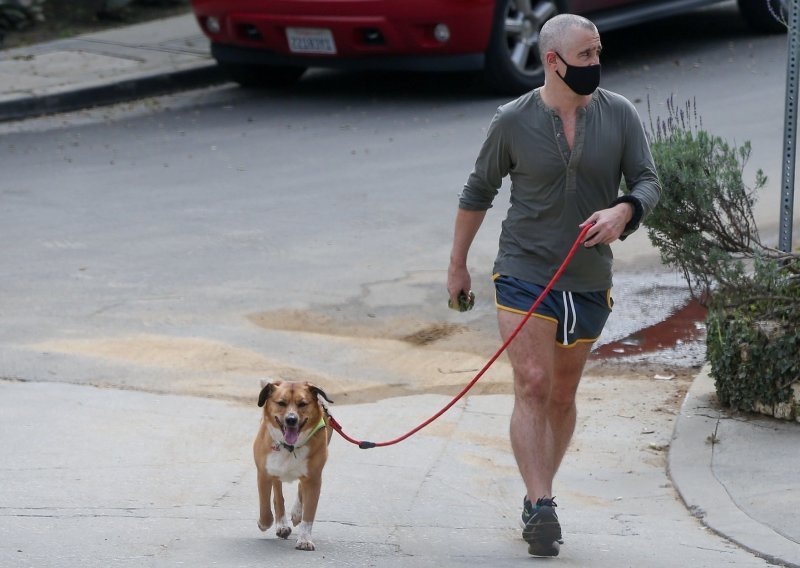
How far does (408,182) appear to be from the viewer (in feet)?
32.3

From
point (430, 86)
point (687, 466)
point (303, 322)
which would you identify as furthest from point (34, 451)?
point (430, 86)

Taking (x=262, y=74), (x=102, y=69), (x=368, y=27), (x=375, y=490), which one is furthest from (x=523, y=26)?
(x=375, y=490)

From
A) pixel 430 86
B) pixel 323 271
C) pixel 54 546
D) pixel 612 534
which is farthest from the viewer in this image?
pixel 430 86

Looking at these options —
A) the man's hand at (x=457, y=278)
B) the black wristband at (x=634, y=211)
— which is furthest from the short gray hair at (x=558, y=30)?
the man's hand at (x=457, y=278)

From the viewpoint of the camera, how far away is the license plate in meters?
11.6

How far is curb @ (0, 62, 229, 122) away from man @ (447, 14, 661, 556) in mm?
8171

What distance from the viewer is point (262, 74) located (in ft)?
42.6

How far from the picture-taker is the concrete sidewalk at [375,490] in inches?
185

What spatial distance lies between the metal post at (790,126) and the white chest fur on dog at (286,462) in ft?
9.46

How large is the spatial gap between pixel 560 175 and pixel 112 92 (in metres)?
8.75

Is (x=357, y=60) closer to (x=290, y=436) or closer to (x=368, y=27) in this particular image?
(x=368, y=27)

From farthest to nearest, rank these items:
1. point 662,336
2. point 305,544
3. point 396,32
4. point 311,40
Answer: point 311,40 < point 396,32 < point 662,336 < point 305,544

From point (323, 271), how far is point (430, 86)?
5.09 meters

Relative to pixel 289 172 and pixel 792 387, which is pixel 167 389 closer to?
pixel 792 387
